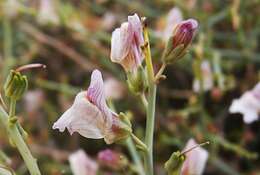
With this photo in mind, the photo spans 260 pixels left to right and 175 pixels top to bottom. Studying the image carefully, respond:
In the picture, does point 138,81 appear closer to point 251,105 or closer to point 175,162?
point 175,162

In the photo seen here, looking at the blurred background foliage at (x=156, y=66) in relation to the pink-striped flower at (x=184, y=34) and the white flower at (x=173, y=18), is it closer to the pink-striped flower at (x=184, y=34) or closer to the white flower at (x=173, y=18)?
the white flower at (x=173, y=18)

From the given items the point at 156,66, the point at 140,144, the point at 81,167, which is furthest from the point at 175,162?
the point at 156,66

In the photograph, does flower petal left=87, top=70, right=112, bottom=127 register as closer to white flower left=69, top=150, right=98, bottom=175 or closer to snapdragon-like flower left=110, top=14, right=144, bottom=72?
snapdragon-like flower left=110, top=14, right=144, bottom=72

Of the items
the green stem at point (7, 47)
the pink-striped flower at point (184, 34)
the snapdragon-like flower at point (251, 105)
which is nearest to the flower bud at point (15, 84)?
the pink-striped flower at point (184, 34)

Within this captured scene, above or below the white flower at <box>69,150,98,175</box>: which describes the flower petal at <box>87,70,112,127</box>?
above

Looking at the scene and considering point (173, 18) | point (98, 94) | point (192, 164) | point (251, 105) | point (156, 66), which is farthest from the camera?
point (156, 66)

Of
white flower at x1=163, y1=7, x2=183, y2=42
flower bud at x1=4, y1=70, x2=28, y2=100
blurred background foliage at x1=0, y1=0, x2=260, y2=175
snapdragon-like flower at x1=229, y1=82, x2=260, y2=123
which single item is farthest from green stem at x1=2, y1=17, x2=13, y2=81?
flower bud at x1=4, y1=70, x2=28, y2=100
